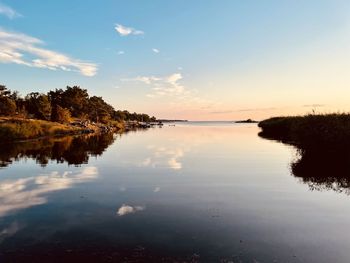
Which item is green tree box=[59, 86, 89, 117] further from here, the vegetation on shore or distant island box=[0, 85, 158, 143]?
the vegetation on shore

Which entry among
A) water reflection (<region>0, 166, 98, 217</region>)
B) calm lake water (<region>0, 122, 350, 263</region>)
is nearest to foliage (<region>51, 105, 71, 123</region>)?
calm lake water (<region>0, 122, 350, 263</region>)

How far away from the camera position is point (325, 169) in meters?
27.9

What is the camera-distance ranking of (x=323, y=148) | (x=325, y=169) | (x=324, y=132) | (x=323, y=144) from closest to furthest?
(x=325, y=169) < (x=324, y=132) < (x=323, y=144) < (x=323, y=148)

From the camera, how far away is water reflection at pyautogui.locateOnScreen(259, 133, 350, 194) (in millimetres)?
22077

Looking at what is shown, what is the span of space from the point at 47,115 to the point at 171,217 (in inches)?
3843

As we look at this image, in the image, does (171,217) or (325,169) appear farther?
(325,169)

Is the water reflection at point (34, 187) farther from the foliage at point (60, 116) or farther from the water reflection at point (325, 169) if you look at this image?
the foliage at point (60, 116)

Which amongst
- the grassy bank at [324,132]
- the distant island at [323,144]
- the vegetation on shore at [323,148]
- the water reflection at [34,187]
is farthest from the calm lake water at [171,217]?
the grassy bank at [324,132]

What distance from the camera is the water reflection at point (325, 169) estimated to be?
869 inches

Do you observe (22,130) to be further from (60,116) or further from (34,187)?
(34,187)

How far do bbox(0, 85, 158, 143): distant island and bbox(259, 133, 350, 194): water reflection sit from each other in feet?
150

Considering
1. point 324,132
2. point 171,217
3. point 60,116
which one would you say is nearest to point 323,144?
point 324,132

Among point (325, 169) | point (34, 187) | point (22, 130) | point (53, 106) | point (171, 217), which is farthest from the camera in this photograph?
point (53, 106)

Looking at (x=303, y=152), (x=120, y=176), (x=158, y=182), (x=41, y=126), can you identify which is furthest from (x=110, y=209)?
(x=41, y=126)
